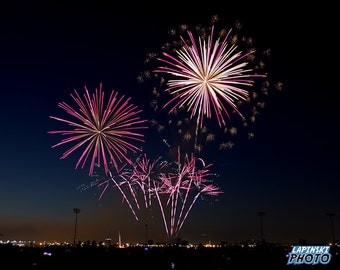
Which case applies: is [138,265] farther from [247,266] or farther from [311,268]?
[311,268]

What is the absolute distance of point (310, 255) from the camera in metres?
42.8

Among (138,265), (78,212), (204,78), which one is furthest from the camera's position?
(78,212)

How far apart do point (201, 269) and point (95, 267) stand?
32.1 ft

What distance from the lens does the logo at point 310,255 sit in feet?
138

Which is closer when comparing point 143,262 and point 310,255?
point 143,262

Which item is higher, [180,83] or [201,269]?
[180,83]

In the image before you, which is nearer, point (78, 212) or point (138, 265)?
point (138, 265)

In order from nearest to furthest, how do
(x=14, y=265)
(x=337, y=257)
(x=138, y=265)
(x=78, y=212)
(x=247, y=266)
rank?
(x=14, y=265)
(x=138, y=265)
(x=247, y=266)
(x=337, y=257)
(x=78, y=212)

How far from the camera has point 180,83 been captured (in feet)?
92.4

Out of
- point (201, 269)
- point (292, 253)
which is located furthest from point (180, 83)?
point (292, 253)

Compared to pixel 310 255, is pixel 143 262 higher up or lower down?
lower down

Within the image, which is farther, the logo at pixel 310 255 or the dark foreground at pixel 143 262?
the logo at pixel 310 255

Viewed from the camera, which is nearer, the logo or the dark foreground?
the dark foreground

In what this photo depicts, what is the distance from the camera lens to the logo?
42.1m
